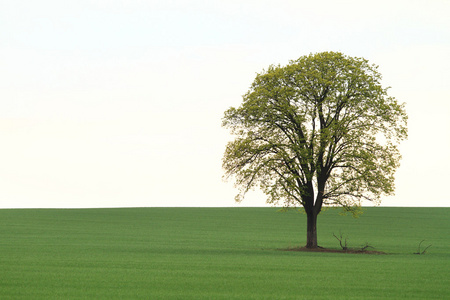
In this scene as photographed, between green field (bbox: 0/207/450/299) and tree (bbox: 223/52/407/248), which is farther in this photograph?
tree (bbox: 223/52/407/248)

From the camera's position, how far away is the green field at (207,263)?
23047mm

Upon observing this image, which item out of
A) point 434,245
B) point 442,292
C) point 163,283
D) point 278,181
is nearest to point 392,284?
point 442,292

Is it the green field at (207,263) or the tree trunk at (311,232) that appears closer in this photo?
the green field at (207,263)

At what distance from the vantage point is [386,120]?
44.8m

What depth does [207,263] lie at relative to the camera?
32.8m

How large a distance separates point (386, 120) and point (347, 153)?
3744 millimetres

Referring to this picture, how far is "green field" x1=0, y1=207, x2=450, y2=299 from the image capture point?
23.0 metres

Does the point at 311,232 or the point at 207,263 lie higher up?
the point at 311,232

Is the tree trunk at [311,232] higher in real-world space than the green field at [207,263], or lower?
higher

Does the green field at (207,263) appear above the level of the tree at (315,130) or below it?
below

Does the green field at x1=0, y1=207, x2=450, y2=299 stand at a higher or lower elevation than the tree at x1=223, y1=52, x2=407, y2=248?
lower

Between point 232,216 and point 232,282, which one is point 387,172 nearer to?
point 232,282

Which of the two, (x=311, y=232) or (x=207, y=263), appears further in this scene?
(x=311, y=232)

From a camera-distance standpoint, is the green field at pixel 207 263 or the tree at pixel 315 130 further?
the tree at pixel 315 130
